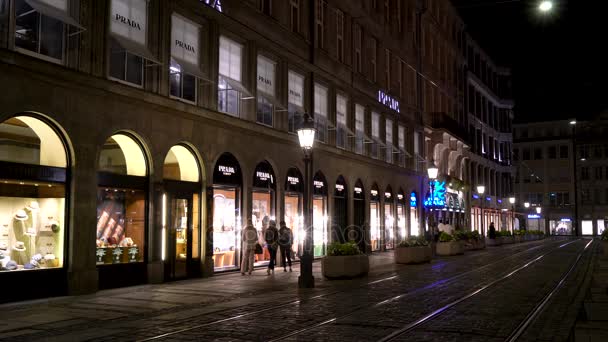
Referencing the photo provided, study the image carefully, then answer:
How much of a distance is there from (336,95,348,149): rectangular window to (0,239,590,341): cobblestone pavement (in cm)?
1268

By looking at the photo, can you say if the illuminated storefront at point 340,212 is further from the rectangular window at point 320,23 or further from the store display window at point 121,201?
the store display window at point 121,201

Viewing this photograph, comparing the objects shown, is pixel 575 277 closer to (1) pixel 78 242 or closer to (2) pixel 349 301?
(2) pixel 349 301

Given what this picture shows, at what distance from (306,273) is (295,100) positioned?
11.5m

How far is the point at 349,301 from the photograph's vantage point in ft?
47.8

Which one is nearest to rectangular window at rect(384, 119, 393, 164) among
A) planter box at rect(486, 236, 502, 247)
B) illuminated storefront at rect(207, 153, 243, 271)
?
planter box at rect(486, 236, 502, 247)

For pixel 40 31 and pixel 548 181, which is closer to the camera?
pixel 40 31

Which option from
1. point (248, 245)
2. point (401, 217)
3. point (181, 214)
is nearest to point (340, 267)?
point (248, 245)

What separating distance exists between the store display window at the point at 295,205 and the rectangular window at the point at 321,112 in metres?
3.13

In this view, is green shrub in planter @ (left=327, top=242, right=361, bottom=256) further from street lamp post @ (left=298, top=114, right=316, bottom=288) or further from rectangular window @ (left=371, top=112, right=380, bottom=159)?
rectangular window @ (left=371, top=112, right=380, bottom=159)

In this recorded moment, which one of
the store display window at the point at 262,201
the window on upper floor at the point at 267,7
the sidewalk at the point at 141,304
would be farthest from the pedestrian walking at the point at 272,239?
the window on upper floor at the point at 267,7

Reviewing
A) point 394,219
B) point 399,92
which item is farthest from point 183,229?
point 399,92

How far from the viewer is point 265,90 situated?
2514 centimetres

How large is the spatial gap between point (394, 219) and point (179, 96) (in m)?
22.1

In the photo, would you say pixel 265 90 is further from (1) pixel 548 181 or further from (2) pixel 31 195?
(1) pixel 548 181
